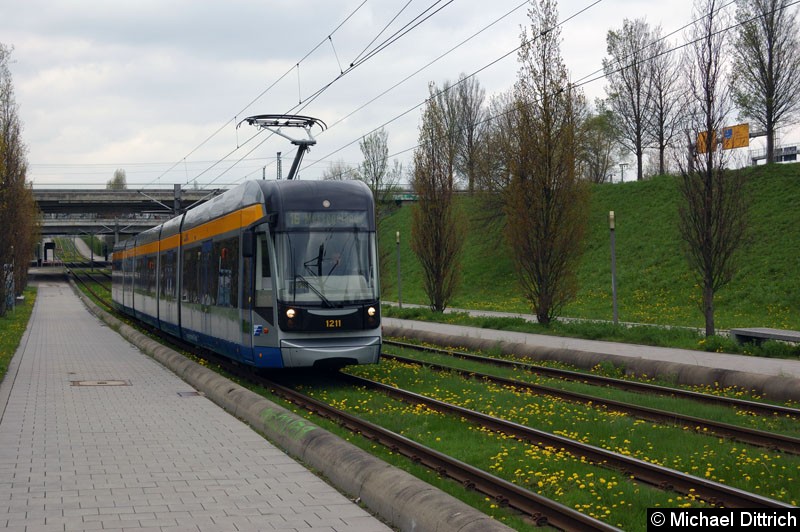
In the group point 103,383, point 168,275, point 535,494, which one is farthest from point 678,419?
point 168,275

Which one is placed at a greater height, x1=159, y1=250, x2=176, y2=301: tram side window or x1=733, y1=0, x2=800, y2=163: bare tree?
x1=733, y1=0, x2=800, y2=163: bare tree

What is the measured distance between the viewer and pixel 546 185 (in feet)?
86.2

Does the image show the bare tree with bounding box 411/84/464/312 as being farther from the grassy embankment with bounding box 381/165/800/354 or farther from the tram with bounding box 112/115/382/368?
the tram with bounding box 112/115/382/368

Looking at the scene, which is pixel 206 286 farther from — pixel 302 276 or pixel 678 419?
pixel 678 419

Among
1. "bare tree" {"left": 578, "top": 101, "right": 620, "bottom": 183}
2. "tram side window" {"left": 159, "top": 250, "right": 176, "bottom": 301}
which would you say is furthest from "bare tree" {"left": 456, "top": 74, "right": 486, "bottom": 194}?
"tram side window" {"left": 159, "top": 250, "right": 176, "bottom": 301}

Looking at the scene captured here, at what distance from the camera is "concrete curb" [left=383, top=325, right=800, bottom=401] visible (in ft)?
43.6

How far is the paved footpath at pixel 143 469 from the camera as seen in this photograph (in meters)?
6.80

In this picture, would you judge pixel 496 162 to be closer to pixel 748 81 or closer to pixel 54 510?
pixel 748 81

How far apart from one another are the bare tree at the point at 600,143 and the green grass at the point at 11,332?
33774mm

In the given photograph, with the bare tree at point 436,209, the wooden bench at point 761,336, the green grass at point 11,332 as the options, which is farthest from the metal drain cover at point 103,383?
the bare tree at point 436,209

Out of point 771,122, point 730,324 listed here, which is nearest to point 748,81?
point 771,122

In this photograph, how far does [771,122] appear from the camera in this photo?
145 ft

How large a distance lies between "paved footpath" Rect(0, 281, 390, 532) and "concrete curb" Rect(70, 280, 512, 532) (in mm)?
137

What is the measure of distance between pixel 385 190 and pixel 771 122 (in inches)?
865
